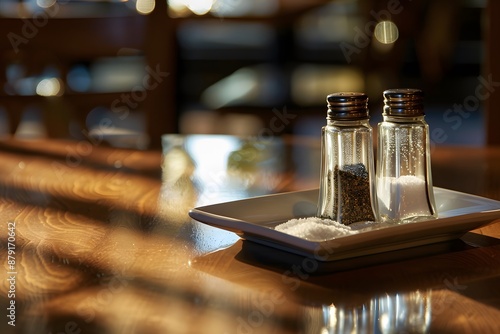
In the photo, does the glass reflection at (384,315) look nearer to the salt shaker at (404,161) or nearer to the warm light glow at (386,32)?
the salt shaker at (404,161)

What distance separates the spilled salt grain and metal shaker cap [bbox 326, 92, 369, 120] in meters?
0.12

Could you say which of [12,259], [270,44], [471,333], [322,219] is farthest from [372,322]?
[270,44]

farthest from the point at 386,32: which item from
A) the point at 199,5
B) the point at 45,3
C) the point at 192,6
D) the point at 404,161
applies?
the point at 404,161

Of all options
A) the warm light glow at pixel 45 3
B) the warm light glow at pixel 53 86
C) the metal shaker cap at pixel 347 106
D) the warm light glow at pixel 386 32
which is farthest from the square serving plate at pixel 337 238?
the warm light glow at pixel 45 3

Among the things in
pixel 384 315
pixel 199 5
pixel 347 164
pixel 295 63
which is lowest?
pixel 384 315

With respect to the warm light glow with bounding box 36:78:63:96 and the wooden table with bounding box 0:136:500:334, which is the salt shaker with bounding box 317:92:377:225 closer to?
the wooden table with bounding box 0:136:500:334

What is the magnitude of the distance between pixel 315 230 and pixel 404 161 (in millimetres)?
187

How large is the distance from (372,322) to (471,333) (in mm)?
76

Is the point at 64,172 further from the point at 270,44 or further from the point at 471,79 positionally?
the point at 471,79

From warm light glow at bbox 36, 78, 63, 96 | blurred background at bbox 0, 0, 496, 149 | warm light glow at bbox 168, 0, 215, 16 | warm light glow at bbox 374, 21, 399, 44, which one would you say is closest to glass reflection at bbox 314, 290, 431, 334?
warm light glow at bbox 36, 78, 63, 96

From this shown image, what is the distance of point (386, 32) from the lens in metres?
5.09

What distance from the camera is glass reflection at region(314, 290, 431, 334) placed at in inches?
24.7

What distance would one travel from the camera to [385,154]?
958mm

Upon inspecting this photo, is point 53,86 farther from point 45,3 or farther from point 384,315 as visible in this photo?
point 45,3
